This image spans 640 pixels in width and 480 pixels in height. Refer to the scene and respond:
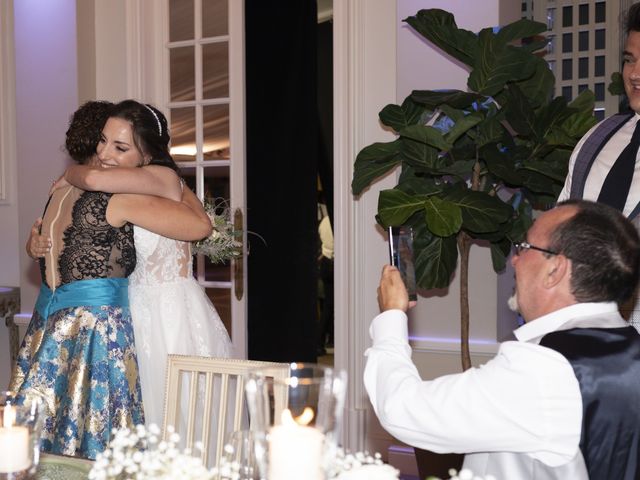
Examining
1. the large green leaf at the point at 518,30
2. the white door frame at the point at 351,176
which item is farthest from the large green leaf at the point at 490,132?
the white door frame at the point at 351,176

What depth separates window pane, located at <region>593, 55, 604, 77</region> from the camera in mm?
4746

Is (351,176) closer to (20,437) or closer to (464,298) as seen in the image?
(464,298)

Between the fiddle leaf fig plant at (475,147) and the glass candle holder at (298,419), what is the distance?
2108mm

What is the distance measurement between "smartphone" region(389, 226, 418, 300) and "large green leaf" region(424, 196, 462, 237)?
4.56 ft

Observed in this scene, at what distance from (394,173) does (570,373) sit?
2.68 metres

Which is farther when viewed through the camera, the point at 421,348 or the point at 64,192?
the point at 421,348

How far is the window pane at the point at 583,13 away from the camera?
482cm

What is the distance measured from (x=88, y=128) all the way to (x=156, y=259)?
1.63 ft

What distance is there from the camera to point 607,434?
1264 mm

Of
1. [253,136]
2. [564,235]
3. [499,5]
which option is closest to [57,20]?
[253,136]

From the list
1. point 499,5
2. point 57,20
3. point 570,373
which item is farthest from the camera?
point 57,20

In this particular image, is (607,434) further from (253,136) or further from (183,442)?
(253,136)

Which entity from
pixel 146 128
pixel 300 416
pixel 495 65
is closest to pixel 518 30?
pixel 495 65

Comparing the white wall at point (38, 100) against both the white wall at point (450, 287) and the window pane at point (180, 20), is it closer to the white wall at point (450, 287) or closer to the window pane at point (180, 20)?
the window pane at point (180, 20)
